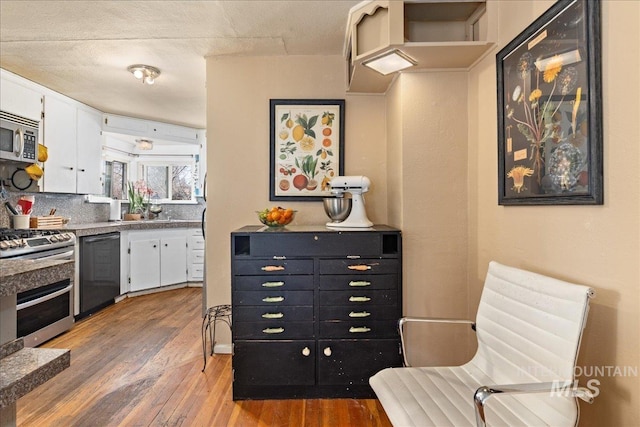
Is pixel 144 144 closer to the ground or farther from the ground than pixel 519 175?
farther from the ground

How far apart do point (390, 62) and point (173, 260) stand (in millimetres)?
3921

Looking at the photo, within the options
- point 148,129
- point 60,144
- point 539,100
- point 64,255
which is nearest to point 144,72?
point 60,144

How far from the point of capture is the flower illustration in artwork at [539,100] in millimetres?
1405

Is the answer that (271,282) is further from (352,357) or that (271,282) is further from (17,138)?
(17,138)

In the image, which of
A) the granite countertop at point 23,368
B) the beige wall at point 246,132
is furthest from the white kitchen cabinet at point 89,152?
the granite countertop at point 23,368

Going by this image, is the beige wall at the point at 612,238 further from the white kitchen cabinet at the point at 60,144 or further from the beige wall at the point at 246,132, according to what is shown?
the white kitchen cabinet at the point at 60,144

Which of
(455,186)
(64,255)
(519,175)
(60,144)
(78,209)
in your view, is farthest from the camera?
(78,209)

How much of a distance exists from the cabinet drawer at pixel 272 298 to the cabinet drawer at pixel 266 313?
3 cm

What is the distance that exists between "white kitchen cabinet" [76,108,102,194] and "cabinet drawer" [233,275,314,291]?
2.90 m

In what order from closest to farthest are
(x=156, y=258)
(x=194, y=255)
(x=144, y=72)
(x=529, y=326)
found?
1. (x=529, y=326)
2. (x=144, y=72)
3. (x=156, y=258)
4. (x=194, y=255)

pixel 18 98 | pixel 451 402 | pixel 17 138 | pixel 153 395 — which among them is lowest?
pixel 153 395

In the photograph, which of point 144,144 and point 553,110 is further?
point 144,144

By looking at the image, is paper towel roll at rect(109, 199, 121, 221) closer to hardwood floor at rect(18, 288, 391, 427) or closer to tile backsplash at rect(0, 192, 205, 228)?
tile backsplash at rect(0, 192, 205, 228)

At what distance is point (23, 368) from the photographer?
2.81ft
